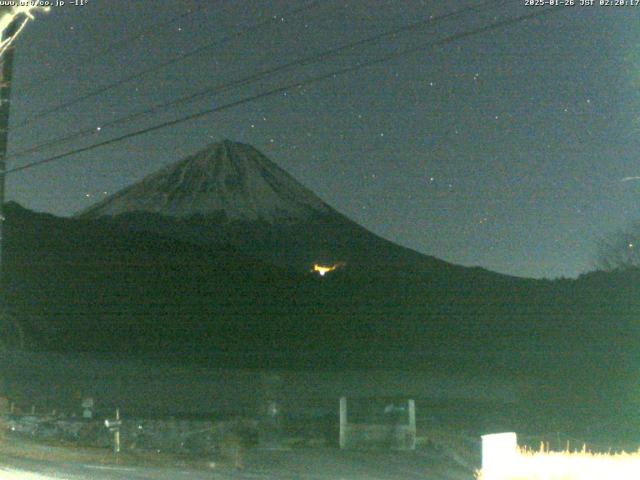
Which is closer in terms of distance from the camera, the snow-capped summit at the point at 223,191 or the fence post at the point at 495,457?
the fence post at the point at 495,457

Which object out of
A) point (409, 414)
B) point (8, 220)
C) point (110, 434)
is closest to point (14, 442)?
point (110, 434)

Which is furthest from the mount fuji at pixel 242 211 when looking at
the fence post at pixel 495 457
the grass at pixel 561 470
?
the fence post at pixel 495 457

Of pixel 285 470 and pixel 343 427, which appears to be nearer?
pixel 285 470

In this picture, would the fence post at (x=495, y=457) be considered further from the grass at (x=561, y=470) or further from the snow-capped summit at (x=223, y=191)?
the snow-capped summit at (x=223, y=191)

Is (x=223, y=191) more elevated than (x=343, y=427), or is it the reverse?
(x=223, y=191)

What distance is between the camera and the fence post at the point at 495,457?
9.43 meters

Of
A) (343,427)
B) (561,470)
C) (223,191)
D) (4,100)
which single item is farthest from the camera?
(223,191)

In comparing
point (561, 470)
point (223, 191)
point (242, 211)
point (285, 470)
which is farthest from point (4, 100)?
point (223, 191)

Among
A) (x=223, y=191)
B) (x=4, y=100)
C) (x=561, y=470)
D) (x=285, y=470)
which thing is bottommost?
(x=285, y=470)

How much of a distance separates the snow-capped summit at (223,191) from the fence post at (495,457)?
120954 millimetres

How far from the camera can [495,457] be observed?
9.52m

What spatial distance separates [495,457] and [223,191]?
147 m

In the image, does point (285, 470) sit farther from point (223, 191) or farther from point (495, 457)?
point (223, 191)

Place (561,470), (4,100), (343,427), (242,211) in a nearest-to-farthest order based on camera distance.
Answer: (561,470)
(4,100)
(343,427)
(242,211)
